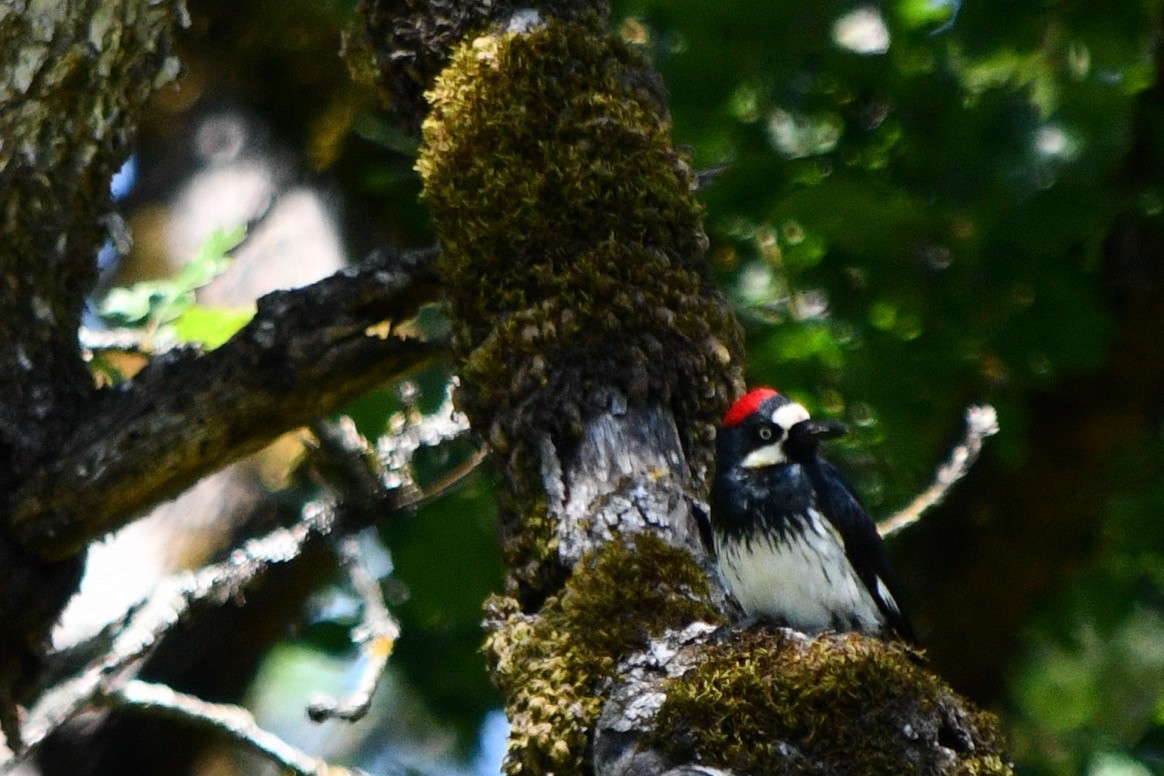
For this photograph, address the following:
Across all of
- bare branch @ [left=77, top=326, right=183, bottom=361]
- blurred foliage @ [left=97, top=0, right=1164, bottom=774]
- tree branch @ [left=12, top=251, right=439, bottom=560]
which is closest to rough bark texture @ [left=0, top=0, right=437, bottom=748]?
tree branch @ [left=12, top=251, right=439, bottom=560]

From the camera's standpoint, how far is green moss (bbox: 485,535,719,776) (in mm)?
2186

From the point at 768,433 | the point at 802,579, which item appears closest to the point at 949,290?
the point at 768,433

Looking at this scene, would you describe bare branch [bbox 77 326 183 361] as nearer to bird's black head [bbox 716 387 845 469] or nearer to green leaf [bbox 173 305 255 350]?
green leaf [bbox 173 305 255 350]

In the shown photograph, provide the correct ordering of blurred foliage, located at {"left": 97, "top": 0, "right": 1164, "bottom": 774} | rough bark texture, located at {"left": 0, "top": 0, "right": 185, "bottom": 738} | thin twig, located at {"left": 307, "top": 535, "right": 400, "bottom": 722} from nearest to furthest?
thin twig, located at {"left": 307, "top": 535, "right": 400, "bottom": 722}, rough bark texture, located at {"left": 0, "top": 0, "right": 185, "bottom": 738}, blurred foliage, located at {"left": 97, "top": 0, "right": 1164, "bottom": 774}

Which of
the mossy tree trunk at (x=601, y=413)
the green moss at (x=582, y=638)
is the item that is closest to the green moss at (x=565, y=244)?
the mossy tree trunk at (x=601, y=413)

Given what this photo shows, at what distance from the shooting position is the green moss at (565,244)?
263 centimetres

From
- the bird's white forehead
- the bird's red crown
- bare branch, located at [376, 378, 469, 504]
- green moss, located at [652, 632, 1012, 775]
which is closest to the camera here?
green moss, located at [652, 632, 1012, 775]

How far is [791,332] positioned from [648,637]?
8.89 ft

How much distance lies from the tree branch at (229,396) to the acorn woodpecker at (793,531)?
2.74 ft

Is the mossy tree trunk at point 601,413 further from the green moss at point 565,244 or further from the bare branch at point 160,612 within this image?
the bare branch at point 160,612

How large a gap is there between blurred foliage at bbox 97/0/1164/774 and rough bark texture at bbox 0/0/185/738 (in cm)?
125

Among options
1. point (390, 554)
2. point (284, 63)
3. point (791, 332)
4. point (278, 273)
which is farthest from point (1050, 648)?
point (284, 63)

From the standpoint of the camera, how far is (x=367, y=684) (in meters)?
3.68

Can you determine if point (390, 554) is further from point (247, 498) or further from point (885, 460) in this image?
point (885, 460)
